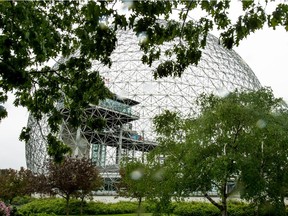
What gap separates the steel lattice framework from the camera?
4425 cm

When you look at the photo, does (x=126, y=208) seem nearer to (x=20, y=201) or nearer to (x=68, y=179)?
(x=68, y=179)

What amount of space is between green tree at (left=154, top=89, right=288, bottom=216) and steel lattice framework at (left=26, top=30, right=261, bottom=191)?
26826 millimetres

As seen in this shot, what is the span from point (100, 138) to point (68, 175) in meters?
22.0

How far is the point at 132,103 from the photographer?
45406 mm

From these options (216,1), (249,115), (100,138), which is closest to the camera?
(216,1)

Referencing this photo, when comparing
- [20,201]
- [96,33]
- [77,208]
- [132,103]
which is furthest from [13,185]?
[96,33]

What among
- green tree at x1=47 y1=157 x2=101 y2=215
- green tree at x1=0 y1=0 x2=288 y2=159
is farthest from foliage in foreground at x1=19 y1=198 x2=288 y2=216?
green tree at x1=0 y1=0 x2=288 y2=159

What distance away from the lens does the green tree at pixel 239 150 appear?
1385 centimetres

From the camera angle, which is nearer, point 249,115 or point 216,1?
point 216,1

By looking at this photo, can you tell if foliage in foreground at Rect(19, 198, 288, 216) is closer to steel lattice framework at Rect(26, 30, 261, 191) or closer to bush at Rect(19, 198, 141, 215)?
bush at Rect(19, 198, 141, 215)

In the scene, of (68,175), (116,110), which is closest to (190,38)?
(68,175)

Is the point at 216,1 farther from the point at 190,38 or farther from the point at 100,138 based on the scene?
the point at 100,138

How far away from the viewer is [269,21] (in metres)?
5.14

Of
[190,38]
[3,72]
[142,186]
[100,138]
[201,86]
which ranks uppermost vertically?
[201,86]
